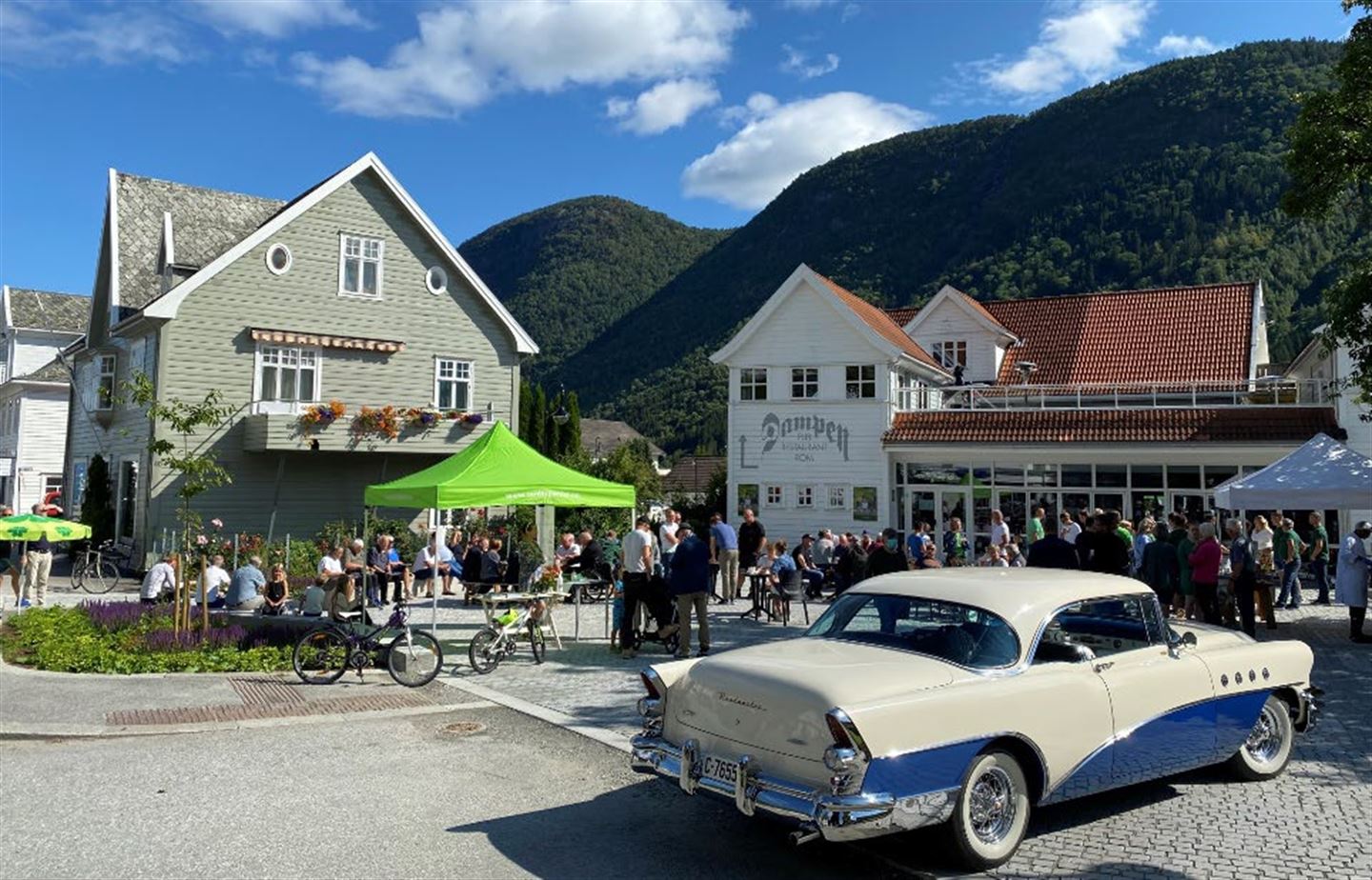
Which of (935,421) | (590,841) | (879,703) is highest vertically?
(935,421)

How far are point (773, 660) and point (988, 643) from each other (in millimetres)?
1233

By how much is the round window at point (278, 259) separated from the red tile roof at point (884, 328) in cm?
1523

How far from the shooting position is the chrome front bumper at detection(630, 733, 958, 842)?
15.3ft

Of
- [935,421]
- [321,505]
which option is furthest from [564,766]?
[935,421]

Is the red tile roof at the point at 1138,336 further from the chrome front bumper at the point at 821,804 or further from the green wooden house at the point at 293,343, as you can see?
the chrome front bumper at the point at 821,804

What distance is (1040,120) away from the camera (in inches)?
4555

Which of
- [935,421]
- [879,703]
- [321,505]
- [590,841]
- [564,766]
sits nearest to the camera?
[879,703]

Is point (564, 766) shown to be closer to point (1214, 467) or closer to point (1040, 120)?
point (1214, 467)

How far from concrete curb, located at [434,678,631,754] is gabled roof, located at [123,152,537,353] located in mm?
16044

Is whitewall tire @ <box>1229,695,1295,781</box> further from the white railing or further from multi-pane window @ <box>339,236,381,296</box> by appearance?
multi-pane window @ <box>339,236,381,296</box>

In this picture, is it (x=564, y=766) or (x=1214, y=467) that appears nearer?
(x=564, y=766)

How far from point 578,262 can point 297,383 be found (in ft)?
443

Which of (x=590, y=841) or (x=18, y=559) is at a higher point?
(x=18, y=559)

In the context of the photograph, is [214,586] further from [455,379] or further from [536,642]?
[455,379]
